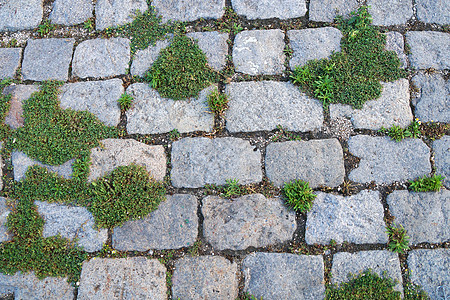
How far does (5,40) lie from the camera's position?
347 centimetres

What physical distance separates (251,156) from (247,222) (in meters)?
0.54

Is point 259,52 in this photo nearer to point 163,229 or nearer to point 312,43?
point 312,43

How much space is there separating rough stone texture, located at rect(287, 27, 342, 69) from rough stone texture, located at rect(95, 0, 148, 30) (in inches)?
57.3

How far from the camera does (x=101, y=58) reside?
3318 millimetres

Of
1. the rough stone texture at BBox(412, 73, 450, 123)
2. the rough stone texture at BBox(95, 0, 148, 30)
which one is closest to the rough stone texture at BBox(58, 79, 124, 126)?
the rough stone texture at BBox(95, 0, 148, 30)

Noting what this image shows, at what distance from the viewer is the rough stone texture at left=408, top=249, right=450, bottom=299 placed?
267 cm

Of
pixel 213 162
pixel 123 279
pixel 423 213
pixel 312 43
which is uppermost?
pixel 312 43

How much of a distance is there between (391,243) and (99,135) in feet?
8.15

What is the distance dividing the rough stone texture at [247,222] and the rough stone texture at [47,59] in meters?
1.83

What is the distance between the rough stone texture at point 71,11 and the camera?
348 centimetres

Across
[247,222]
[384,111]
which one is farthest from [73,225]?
[384,111]

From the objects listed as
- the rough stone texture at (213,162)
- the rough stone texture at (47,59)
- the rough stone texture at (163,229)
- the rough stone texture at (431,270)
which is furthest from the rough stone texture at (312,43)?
the rough stone texture at (47,59)

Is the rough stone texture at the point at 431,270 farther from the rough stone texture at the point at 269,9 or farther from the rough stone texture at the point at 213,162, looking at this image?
the rough stone texture at the point at 269,9

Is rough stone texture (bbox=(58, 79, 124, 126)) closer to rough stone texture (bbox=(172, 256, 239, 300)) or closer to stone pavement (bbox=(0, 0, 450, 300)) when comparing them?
stone pavement (bbox=(0, 0, 450, 300))
